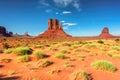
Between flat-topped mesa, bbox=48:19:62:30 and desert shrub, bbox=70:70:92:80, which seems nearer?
desert shrub, bbox=70:70:92:80

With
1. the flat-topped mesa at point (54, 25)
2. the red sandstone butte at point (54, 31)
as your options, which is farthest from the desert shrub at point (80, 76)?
the flat-topped mesa at point (54, 25)

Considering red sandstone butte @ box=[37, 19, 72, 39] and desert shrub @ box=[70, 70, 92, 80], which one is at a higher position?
red sandstone butte @ box=[37, 19, 72, 39]

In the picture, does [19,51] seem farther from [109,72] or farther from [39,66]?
[109,72]

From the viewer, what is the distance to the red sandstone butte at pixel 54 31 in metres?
142

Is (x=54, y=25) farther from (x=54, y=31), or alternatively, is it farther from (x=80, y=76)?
(x=80, y=76)

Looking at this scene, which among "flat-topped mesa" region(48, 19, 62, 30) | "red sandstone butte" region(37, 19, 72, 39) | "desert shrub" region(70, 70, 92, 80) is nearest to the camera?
"desert shrub" region(70, 70, 92, 80)

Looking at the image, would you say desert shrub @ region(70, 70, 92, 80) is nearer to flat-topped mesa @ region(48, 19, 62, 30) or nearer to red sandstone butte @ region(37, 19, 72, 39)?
red sandstone butte @ region(37, 19, 72, 39)

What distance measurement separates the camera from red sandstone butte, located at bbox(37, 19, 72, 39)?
142012mm

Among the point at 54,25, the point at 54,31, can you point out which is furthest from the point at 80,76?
the point at 54,25

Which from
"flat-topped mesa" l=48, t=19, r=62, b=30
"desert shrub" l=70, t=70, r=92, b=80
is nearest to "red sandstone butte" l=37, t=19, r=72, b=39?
"flat-topped mesa" l=48, t=19, r=62, b=30

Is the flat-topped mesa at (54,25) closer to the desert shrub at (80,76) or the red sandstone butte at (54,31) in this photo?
the red sandstone butte at (54,31)

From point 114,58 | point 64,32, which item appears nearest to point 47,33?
point 64,32

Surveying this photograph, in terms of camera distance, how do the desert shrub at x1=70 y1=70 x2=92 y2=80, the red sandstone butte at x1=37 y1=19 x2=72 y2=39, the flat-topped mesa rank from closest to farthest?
1. the desert shrub at x1=70 y1=70 x2=92 y2=80
2. the red sandstone butte at x1=37 y1=19 x2=72 y2=39
3. the flat-topped mesa

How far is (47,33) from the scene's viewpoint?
150625 millimetres
